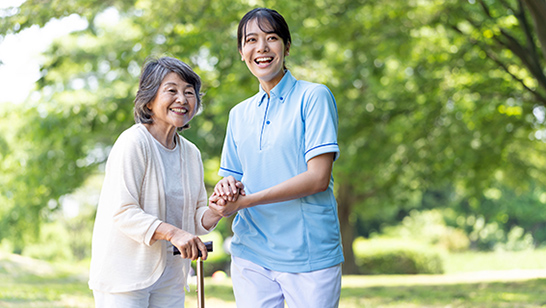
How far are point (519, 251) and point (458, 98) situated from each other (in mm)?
19745

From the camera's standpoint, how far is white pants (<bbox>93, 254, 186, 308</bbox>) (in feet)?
7.55

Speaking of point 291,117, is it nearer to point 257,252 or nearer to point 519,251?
point 257,252

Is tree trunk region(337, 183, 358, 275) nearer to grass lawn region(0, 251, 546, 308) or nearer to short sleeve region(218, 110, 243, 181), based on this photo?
grass lawn region(0, 251, 546, 308)

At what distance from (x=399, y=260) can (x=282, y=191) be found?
17.7 metres

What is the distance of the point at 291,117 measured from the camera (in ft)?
7.84

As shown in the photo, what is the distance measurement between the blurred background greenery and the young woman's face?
4267 mm

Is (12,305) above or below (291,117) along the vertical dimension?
below

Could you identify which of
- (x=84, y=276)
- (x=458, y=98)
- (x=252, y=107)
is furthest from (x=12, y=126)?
(x=252, y=107)

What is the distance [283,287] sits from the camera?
7.77 ft

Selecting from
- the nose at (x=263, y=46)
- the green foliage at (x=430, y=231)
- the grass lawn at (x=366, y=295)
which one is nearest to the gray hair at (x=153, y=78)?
the nose at (x=263, y=46)

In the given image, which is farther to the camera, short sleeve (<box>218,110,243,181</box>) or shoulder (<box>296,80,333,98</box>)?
short sleeve (<box>218,110,243,181</box>)

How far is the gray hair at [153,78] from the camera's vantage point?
247 cm

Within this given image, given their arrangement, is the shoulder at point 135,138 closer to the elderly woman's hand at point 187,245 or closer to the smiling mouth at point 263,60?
the elderly woman's hand at point 187,245

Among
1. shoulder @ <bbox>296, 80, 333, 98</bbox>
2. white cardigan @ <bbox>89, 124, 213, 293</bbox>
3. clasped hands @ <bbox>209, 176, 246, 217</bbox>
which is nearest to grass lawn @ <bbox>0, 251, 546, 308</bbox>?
white cardigan @ <bbox>89, 124, 213, 293</bbox>
